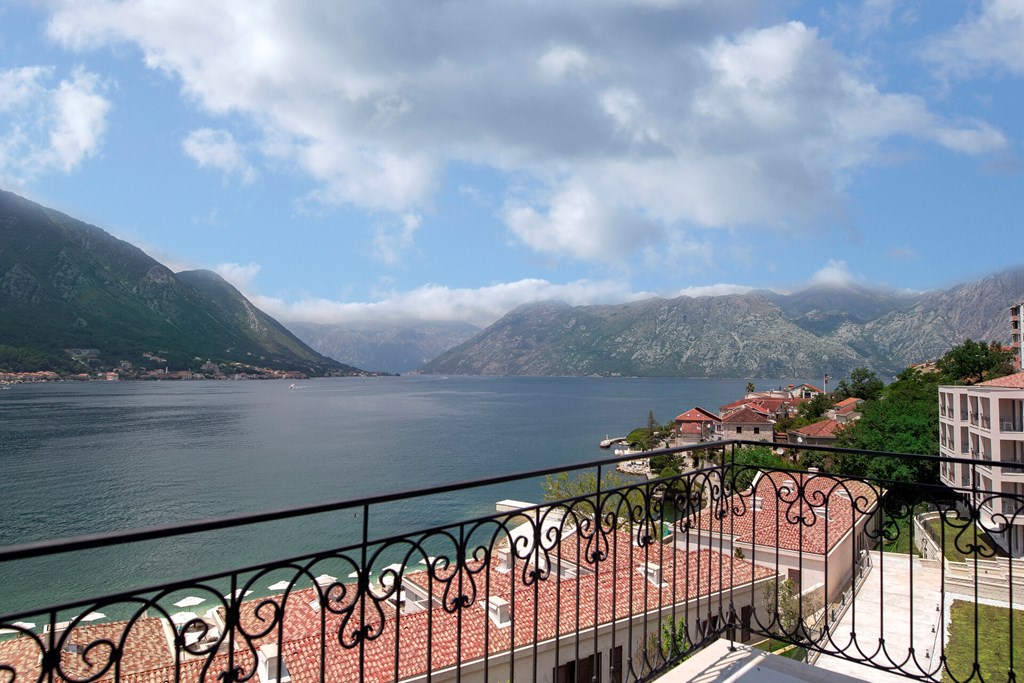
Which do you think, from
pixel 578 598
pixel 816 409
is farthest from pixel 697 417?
pixel 578 598

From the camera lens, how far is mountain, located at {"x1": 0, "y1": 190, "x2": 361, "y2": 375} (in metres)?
127

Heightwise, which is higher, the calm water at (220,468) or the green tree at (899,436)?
the green tree at (899,436)

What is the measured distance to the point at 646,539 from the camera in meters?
3.68

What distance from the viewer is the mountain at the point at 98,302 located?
416 ft

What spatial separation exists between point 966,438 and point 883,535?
3305 cm

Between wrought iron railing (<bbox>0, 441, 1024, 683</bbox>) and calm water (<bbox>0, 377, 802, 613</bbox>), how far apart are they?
1.94 m

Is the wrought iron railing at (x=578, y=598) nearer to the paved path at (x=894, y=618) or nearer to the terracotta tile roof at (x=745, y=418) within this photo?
the paved path at (x=894, y=618)

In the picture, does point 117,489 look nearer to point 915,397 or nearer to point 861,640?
point 861,640

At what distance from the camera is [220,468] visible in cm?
4578

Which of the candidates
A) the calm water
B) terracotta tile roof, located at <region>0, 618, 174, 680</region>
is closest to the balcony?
the calm water

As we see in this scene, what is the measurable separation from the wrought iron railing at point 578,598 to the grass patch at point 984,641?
0.09 metres

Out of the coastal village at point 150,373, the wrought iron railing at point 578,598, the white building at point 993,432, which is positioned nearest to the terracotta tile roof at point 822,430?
the wrought iron railing at point 578,598

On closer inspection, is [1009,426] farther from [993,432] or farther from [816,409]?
[816,409]

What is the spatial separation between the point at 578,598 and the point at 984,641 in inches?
635
